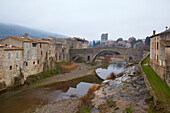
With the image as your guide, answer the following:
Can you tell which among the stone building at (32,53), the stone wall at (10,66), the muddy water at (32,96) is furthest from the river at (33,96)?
the stone building at (32,53)

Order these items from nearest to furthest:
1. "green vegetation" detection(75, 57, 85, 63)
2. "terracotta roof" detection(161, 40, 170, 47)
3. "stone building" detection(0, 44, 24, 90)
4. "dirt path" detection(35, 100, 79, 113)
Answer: "terracotta roof" detection(161, 40, 170, 47)
"dirt path" detection(35, 100, 79, 113)
"stone building" detection(0, 44, 24, 90)
"green vegetation" detection(75, 57, 85, 63)

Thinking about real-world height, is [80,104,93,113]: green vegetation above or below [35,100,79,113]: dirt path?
above

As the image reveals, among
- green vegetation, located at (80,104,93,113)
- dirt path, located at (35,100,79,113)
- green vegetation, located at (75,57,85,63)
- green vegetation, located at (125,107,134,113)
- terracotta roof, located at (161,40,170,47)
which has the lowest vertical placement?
dirt path, located at (35,100,79,113)

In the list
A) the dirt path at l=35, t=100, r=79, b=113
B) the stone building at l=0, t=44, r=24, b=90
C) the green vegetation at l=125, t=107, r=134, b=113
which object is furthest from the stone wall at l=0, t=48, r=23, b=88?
the green vegetation at l=125, t=107, r=134, b=113

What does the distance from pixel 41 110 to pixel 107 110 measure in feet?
24.9

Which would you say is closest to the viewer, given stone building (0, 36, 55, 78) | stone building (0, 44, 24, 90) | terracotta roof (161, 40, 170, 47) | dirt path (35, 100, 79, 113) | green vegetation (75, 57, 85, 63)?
terracotta roof (161, 40, 170, 47)

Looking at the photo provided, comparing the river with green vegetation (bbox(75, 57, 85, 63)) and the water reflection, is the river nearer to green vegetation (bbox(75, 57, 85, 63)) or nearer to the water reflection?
the water reflection

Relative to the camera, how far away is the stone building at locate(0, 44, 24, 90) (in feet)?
65.0

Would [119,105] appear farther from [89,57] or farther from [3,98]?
[89,57]

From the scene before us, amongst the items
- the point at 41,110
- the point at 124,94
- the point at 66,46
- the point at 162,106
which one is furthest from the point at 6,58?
the point at 66,46

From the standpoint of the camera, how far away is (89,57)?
1916 inches

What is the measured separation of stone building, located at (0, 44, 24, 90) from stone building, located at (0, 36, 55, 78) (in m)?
1.08

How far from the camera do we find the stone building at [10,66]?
19797mm

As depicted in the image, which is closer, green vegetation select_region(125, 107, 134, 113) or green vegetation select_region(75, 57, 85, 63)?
green vegetation select_region(125, 107, 134, 113)
